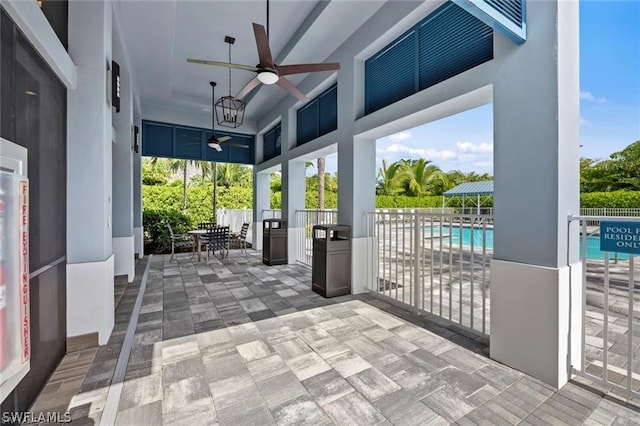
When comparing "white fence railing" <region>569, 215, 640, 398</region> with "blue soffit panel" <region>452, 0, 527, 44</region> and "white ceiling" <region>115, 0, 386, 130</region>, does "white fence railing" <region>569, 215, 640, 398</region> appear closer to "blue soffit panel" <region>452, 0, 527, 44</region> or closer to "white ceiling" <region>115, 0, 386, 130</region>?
"blue soffit panel" <region>452, 0, 527, 44</region>

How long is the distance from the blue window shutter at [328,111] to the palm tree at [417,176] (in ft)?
52.0

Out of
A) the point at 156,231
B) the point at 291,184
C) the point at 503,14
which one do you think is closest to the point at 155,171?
the point at 156,231

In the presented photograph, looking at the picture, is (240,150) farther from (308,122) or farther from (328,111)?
(328,111)

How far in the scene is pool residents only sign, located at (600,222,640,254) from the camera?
5.93 feet

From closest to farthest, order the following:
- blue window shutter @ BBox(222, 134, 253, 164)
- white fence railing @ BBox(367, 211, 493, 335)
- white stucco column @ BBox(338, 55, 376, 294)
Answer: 1. white fence railing @ BBox(367, 211, 493, 335)
2. white stucco column @ BBox(338, 55, 376, 294)
3. blue window shutter @ BBox(222, 134, 253, 164)

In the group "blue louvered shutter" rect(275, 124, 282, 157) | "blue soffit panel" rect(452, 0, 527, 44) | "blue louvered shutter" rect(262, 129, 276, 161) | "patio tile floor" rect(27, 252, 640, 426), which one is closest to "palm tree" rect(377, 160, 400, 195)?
"blue louvered shutter" rect(262, 129, 276, 161)

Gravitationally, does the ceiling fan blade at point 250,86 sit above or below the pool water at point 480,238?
above

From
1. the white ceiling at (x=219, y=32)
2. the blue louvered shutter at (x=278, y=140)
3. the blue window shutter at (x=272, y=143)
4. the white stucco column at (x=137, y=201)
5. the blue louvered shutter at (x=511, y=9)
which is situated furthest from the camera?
the blue window shutter at (x=272, y=143)

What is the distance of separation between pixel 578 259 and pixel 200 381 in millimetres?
3192

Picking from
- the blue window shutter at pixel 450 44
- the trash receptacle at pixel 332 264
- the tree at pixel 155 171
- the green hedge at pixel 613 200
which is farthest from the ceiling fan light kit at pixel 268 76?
the tree at pixel 155 171

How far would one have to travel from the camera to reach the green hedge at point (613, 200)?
12.2m

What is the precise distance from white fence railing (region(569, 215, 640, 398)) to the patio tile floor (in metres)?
0.24

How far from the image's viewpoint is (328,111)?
5320 mm

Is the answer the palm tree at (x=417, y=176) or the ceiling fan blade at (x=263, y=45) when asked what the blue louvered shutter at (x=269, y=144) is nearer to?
the ceiling fan blade at (x=263, y=45)
